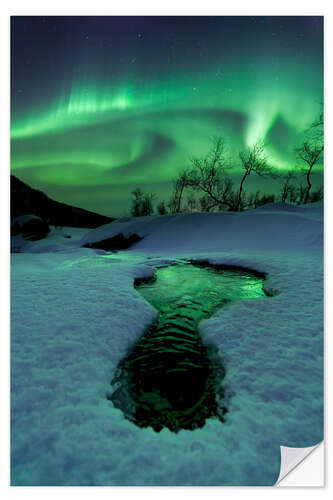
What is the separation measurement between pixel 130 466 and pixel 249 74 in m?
5.29

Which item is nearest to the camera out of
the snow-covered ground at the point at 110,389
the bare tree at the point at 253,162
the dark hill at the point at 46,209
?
the snow-covered ground at the point at 110,389

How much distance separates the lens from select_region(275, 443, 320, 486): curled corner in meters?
1.70

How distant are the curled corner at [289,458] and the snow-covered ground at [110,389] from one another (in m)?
0.05

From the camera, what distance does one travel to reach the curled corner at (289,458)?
1696 millimetres

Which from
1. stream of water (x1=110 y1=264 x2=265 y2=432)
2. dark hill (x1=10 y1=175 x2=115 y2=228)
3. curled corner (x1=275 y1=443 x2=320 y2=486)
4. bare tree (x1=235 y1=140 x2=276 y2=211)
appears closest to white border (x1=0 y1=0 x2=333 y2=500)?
curled corner (x1=275 y1=443 x2=320 y2=486)

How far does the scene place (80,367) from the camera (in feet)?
8.11

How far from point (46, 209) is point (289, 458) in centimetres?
3618

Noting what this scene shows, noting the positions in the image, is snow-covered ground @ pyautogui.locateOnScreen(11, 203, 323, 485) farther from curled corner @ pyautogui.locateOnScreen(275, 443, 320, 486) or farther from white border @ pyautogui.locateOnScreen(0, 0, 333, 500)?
white border @ pyautogui.locateOnScreen(0, 0, 333, 500)

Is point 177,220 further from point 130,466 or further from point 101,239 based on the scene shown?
point 130,466
